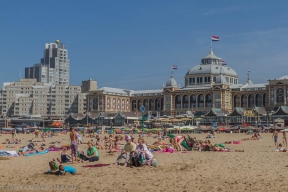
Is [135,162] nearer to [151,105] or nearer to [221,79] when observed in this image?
[221,79]

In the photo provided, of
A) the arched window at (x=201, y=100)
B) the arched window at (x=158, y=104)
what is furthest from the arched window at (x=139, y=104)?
the arched window at (x=201, y=100)

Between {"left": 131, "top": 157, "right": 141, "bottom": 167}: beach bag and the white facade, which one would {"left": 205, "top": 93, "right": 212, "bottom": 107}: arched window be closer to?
the white facade

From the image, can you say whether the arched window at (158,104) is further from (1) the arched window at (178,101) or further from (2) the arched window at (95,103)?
(2) the arched window at (95,103)

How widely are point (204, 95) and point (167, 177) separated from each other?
359 feet

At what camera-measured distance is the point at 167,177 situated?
17.6m

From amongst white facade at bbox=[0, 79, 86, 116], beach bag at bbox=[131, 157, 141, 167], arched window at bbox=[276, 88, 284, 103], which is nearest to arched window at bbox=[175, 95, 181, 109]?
arched window at bbox=[276, 88, 284, 103]

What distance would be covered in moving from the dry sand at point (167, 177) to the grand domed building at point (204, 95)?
85.2m

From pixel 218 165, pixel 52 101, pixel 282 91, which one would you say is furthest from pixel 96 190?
pixel 52 101

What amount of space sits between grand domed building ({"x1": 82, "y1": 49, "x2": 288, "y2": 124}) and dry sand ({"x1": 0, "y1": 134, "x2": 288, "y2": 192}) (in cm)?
8517

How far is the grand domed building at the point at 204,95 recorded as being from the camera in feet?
380

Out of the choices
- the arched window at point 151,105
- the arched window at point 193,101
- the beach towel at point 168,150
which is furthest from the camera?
the arched window at point 151,105

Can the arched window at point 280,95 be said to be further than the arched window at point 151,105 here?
No

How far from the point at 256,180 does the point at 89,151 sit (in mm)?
9565

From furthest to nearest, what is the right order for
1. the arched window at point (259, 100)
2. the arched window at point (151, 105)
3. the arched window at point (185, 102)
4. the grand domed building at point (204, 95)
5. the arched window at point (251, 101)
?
the arched window at point (151, 105), the arched window at point (185, 102), the arched window at point (251, 101), the arched window at point (259, 100), the grand domed building at point (204, 95)
